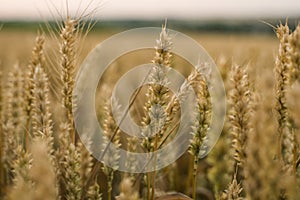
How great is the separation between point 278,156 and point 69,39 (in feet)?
2.94

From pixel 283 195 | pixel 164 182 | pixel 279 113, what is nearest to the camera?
pixel 283 195

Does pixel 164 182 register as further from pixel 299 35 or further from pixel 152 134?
pixel 299 35

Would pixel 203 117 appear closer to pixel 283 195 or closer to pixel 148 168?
pixel 148 168

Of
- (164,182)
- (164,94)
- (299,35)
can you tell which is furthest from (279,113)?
(164,182)

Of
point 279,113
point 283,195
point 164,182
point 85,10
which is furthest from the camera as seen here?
point 164,182

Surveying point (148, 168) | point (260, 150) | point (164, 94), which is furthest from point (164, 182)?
point (260, 150)

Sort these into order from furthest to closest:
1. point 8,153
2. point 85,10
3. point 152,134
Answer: point 8,153 < point 85,10 < point 152,134

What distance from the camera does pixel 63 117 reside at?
5.80 ft

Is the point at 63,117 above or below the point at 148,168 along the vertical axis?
above

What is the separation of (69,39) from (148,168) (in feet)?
1.95

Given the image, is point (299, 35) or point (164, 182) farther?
point (164, 182)

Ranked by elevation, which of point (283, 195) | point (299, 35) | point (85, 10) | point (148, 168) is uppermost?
point (85, 10)

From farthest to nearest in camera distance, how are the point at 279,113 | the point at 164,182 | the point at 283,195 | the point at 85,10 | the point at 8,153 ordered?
the point at 164,182 → the point at 8,153 → the point at 85,10 → the point at 279,113 → the point at 283,195

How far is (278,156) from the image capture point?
1.43 m
